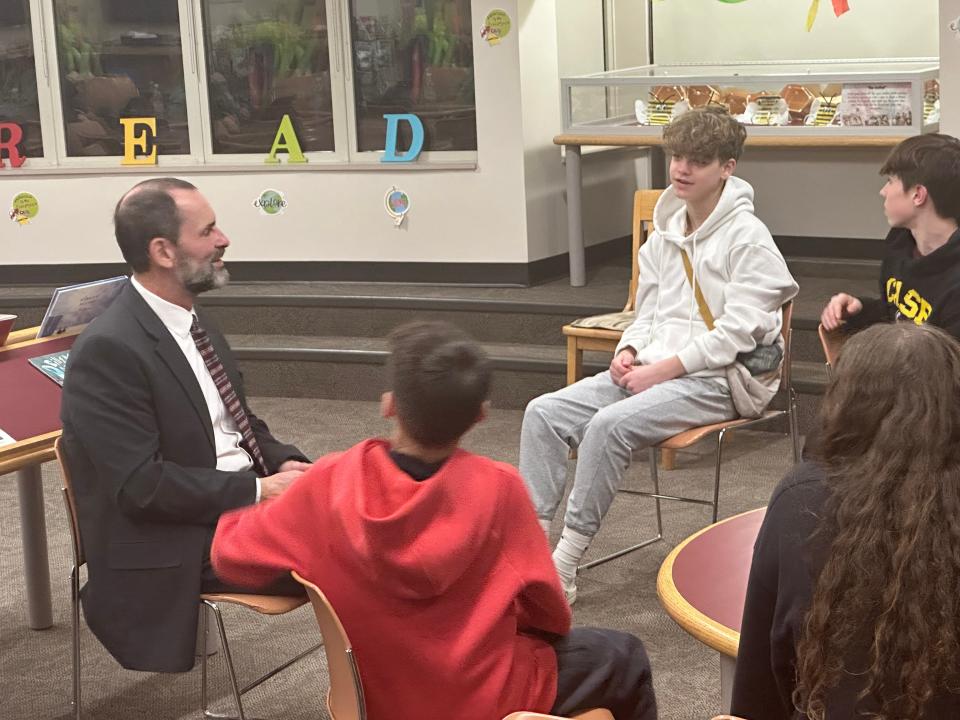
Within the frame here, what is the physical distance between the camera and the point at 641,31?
663 centimetres

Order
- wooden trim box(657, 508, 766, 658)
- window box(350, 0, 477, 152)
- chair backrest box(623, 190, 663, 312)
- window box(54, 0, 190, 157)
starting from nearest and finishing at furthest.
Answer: wooden trim box(657, 508, 766, 658)
chair backrest box(623, 190, 663, 312)
window box(350, 0, 477, 152)
window box(54, 0, 190, 157)

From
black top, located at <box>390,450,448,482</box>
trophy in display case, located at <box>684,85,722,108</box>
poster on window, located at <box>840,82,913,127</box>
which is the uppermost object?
trophy in display case, located at <box>684,85,722,108</box>

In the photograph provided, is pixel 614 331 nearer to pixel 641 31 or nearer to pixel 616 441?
pixel 616 441

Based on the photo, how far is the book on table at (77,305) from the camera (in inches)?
135

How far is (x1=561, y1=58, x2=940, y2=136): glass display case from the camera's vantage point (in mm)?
5184

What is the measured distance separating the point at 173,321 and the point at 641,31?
423 centimetres

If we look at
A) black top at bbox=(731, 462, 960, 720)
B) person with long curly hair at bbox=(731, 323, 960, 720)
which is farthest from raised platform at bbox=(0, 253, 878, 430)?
person with long curly hair at bbox=(731, 323, 960, 720)

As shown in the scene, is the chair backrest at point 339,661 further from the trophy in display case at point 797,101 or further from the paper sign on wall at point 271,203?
the paper sign on wall at point 271,203

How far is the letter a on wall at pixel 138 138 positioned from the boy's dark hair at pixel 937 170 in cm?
437

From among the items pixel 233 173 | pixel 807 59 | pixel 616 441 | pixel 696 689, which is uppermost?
pixel 807 59

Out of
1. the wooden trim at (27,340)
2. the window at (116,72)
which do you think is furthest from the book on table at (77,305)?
the window at (116,72)

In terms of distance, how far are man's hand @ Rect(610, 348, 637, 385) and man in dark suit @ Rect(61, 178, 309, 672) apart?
1.22 meters

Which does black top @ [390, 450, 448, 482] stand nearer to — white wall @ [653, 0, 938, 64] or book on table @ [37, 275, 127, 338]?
book on table @ [37, 275, 127, 338]

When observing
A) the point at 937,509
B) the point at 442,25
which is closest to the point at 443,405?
the point at 937,509
